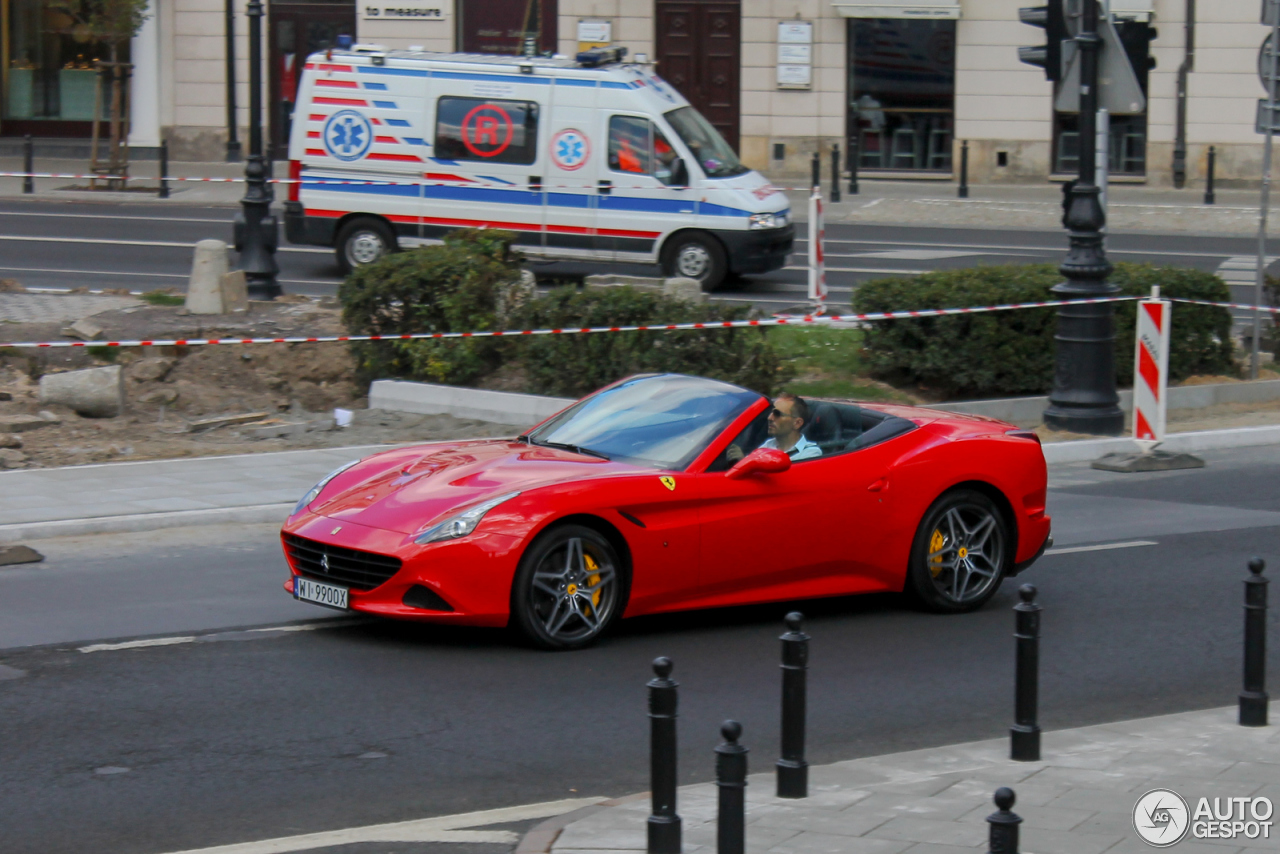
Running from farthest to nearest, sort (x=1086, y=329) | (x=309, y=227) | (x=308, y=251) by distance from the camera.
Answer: (x=308, y=251) < (x=309, y=227) < (x=1086, y=329)

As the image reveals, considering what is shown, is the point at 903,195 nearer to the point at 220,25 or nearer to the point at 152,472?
the point at 220,25

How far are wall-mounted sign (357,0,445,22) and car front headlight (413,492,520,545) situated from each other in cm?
3122

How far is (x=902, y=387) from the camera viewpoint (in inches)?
629

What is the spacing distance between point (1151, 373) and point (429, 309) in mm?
6426

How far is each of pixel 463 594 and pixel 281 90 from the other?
105 ft

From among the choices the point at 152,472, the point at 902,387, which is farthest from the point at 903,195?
the point at 152,472

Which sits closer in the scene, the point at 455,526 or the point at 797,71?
the point at 455,526

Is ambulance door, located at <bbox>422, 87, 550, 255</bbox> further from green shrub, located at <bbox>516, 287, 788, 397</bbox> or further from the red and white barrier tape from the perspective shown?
green shrub, located at <bbox>516, 287, 788, 397</bbox>

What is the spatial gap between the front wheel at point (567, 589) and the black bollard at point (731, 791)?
3146 mm

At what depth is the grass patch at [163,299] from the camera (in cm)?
1877

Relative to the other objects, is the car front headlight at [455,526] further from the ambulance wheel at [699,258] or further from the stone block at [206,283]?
the ambulance wheel at [699,258]

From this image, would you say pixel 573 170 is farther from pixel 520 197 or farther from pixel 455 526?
pixel 455 526

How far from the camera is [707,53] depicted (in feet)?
121

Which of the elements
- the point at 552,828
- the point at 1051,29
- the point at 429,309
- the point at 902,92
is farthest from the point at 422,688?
the point at 902,92
